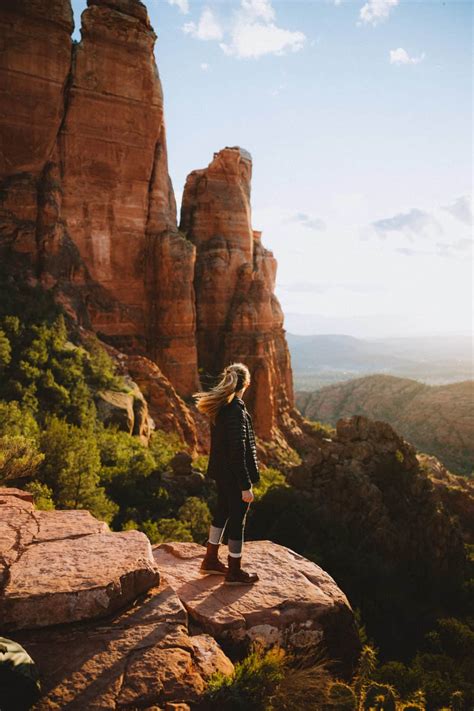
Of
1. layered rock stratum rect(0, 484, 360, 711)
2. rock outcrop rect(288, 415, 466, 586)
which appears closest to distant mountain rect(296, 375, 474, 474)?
rock outcrop rect(288, 415, 466, 586)

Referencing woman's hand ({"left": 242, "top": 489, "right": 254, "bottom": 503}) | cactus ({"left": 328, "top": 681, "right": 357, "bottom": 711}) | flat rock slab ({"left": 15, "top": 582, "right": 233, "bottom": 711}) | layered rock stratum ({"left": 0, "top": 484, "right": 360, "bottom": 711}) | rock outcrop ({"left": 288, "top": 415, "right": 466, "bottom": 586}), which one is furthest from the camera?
rock outcrop ({"left": 288, "top": 415, "right": 466, "bottom": 586})

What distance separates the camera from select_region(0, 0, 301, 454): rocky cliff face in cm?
2089

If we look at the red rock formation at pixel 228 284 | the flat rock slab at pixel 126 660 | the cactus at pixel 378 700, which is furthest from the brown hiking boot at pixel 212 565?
the red rock formation at pixel 228 284

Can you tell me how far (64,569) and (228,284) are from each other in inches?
1153

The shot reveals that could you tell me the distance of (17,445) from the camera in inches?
339

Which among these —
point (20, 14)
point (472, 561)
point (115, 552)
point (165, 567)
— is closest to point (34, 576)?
point (115, 552)

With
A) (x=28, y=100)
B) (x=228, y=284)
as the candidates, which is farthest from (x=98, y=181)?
(x=228, y=284)

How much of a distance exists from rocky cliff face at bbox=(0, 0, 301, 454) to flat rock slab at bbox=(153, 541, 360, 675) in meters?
18.7

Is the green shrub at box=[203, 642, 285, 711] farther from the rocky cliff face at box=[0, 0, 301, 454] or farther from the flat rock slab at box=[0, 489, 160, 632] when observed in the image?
the rocky cliff face at box=[0, 0, 301, 454]

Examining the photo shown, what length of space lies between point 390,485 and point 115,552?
44.8 ft

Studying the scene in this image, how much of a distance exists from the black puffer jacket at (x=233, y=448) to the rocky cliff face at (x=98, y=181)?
1833 cm

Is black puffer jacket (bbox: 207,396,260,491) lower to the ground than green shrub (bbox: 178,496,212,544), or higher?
higher

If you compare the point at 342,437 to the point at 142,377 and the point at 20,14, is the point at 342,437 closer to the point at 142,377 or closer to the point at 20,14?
the point at 142,377

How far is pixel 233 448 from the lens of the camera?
192 inches
